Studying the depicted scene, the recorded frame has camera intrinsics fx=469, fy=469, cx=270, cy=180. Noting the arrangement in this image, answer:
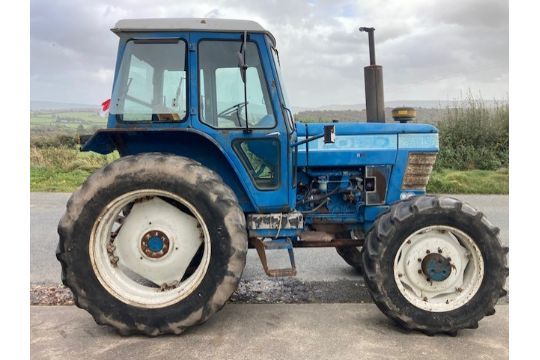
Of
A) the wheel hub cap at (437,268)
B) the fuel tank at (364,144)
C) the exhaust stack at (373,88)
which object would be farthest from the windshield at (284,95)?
the wheel hub cap at (437,268)

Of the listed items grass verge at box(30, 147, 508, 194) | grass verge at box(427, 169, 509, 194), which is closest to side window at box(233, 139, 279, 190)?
grass verge at box(30, 147, 508, 194)

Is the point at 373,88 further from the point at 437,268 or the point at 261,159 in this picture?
the point at 437,268

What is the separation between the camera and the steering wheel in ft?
12.2

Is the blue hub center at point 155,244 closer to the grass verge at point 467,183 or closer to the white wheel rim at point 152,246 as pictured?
the white wheel rim at point 152,246

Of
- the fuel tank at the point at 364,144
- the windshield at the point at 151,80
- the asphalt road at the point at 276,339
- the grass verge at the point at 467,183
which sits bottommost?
the asphalt road at the point at 276,339

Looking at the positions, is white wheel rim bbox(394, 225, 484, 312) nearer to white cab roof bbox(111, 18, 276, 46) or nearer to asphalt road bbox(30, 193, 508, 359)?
asphalt road bbox(30, 193, 508, 359)

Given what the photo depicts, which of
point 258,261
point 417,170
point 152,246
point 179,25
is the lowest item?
point 258,261

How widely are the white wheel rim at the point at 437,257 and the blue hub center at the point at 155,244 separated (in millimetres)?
1792

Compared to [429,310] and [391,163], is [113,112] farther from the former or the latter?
[429,310]

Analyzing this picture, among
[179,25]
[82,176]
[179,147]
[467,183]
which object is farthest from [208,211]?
[82,176]

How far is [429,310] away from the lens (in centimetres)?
344

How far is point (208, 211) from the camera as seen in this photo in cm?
336

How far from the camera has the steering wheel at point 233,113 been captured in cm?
373

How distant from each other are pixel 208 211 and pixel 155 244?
0.56 m
